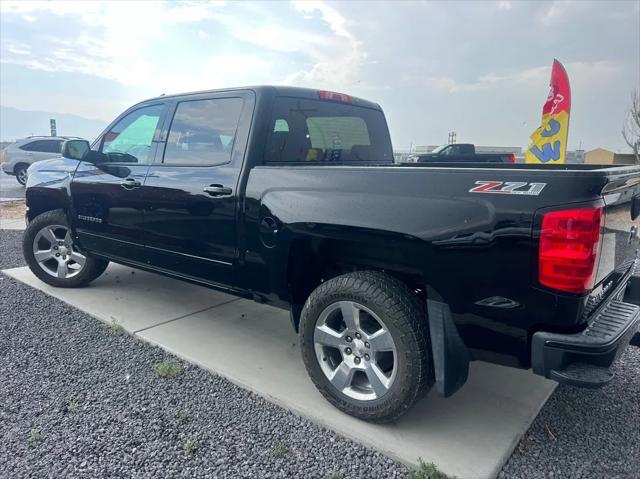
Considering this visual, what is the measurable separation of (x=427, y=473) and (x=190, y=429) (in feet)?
4.13

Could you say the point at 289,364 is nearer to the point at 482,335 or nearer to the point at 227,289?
the point at 227,289

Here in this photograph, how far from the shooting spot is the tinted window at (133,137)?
3.74 m

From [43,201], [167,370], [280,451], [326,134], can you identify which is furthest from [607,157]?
[280,451]

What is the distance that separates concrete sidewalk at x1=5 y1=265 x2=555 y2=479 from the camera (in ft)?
7.71

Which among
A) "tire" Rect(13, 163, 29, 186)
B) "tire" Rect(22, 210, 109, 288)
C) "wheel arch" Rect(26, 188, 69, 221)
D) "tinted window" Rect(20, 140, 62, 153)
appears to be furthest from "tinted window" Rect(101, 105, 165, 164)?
"tire" Rect(13, 163, 29, 186)

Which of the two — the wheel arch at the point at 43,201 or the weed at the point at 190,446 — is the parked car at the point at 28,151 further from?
the weed at the point at 190,446

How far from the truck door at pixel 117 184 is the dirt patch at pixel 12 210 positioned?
675 cm

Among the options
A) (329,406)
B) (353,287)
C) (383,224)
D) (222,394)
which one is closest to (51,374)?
(222,394)

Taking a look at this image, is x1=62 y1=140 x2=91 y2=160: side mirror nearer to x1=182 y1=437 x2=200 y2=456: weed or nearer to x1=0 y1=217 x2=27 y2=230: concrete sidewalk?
x1=182 y1=437 x2=200 y2=456: weed

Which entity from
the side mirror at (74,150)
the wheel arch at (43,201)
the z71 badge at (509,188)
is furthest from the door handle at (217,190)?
the wheel arch at (43,201)

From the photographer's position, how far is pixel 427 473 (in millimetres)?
2131

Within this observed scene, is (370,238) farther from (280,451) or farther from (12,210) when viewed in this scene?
(12,210)

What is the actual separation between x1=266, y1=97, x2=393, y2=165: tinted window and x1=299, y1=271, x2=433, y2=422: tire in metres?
1.09

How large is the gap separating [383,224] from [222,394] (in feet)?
4.85
